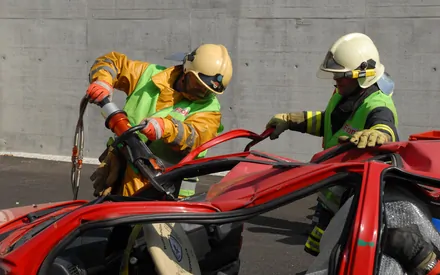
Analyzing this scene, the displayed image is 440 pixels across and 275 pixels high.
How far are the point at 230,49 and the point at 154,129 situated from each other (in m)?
4.71

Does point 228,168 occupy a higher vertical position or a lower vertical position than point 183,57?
lower

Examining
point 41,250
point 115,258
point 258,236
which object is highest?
point 41,250

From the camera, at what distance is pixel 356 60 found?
13.2ft

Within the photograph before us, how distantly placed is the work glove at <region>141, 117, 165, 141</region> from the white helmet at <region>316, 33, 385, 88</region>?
1.13m

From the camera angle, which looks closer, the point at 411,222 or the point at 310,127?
the point at 411,222

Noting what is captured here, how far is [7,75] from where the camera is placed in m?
9.43

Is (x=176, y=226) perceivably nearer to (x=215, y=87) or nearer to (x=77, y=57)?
(x=215, y=87)

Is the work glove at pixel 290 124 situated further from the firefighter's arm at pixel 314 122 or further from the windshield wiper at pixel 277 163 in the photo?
the windshield wiper at pixel 277 163

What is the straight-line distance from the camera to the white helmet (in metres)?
3.98

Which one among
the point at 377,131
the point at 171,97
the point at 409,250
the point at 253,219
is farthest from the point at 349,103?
the point at 253,219

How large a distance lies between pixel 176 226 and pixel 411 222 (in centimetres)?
112

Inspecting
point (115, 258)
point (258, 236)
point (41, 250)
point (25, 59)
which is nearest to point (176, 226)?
point (115, 258)

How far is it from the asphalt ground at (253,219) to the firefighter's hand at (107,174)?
1311mm

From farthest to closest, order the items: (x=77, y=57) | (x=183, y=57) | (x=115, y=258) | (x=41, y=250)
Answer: (x=77, y=57) → (x=183, y=57) → (x=115, y=258) → (x=41, y=250)
